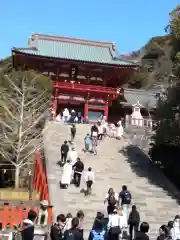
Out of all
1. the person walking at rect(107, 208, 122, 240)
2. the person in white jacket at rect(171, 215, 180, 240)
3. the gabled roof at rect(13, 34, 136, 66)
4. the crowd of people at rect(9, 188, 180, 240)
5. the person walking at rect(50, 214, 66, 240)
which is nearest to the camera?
the crowd of people at rect(9, 188, 180, 240)

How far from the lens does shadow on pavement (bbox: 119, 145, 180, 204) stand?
688 inches

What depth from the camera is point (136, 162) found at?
20469 mm

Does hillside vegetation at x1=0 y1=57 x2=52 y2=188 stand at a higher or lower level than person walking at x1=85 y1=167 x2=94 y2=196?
higher

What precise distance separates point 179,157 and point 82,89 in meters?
17.4

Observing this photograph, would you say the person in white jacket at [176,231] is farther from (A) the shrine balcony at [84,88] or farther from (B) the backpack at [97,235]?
(A) the shrine balcony at [84,88]

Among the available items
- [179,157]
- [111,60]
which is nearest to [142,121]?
[111,60]

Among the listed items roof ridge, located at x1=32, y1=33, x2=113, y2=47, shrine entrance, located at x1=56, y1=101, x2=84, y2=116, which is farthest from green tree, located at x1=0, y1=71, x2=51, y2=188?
roof ridge, located at x1=32, y1=33, x2=113, y2=47

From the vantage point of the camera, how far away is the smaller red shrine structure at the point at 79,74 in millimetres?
35312

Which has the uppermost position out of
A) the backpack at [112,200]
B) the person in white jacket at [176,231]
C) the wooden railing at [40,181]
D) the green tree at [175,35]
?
the green tree at [175,35]

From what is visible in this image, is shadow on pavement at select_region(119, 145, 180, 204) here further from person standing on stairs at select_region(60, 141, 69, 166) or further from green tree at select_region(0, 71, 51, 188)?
green tree at select_region(0, 71, 51, 188)

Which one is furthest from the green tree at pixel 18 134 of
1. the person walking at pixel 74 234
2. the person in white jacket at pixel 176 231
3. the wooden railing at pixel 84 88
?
the wooden railing at pixel 84 88

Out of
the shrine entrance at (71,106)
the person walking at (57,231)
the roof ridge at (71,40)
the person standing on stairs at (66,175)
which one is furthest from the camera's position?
the roof ridge at (71,40)

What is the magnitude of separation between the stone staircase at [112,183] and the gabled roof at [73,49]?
46.9ft

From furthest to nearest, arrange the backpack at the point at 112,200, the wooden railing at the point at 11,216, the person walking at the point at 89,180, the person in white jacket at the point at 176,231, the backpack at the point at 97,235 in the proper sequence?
the person walking at the point at 89,180, the wooden railing at the point at 11,216, the backpack at the point at 112,200, the person in white jacket at the point at 176,231, the backpack at the point at 97,235
